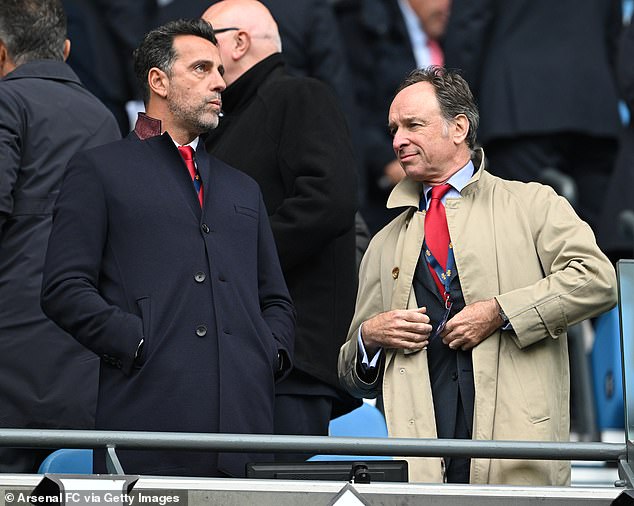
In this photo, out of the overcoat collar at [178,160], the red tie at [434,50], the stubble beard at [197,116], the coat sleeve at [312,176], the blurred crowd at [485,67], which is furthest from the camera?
the red tie at [434,50]

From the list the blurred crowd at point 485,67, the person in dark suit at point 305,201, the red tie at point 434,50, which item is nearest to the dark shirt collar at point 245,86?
the person in dark suit at point 305,201

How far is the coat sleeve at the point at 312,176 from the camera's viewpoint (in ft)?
19.1

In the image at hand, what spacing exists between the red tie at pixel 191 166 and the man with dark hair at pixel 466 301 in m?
0.60

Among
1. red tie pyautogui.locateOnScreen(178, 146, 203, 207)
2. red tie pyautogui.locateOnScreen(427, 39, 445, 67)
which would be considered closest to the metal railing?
red tie pyautogui.locateOnScreen(178, 146, 203, 207)

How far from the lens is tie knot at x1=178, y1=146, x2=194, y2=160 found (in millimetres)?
5465

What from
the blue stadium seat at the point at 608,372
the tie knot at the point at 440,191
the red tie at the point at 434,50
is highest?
the red tie at the point at 434,50

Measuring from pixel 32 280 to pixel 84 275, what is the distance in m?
0.59

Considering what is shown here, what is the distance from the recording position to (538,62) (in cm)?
885

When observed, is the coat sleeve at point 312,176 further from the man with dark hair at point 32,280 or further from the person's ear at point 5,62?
the person's ear at point 5,62

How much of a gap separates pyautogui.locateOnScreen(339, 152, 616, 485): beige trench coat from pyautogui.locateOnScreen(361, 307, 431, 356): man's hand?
7 cm

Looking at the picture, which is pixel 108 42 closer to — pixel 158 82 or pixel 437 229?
pixel 158 82

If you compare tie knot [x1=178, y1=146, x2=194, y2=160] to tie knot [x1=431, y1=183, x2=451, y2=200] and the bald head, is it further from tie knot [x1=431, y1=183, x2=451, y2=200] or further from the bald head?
the bald head

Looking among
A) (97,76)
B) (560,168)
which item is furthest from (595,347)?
(97,76)

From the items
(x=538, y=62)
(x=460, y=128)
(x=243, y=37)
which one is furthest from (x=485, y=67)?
(x=460, y=128)
